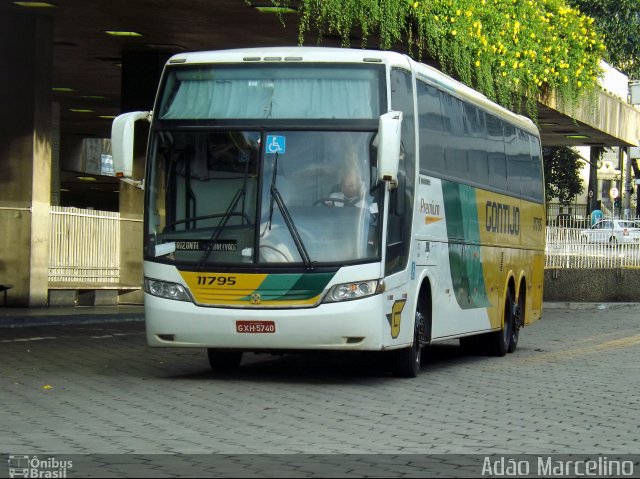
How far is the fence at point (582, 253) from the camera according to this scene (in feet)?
126

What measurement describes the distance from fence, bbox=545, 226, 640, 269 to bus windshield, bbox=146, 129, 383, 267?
24.8 m

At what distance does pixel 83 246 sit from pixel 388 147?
18.9 meters

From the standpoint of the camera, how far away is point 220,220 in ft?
47.8

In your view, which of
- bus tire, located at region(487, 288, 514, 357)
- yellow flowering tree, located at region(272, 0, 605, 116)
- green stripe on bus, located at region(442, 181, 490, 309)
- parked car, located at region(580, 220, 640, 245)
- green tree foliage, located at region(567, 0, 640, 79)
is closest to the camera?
green stripe on bus, located at region(442, 181, 490, 309)

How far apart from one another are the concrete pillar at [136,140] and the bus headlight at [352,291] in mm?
16724

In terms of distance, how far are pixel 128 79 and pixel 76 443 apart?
2152 cm

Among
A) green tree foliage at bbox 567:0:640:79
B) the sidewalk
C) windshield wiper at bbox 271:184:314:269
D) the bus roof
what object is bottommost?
the sidewalk

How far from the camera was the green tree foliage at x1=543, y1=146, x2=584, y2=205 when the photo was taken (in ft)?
267

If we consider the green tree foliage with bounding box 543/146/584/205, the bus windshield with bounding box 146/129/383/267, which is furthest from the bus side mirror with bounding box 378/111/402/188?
the green tree foliage with bounding box 543/146/584/205

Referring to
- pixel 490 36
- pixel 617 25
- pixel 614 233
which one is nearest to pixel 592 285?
pixel 614 233

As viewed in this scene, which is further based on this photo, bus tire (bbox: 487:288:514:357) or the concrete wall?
the concrete wall

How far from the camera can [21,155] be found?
28156 millimetres

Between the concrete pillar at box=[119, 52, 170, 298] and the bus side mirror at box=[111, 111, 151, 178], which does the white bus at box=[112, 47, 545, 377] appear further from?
the concrete pillar at box=[119, 52, 170, 298]

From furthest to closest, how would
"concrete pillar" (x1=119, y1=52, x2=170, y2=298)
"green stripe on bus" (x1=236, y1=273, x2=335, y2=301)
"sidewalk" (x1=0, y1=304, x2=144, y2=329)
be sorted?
"concrete pillar" (x1=119, y1=52, x2=170, y2=298) < "sidewalk" (x1=0, y1=304, x2=144, y2=329) < "green stripe on bus" (x1=236, y1=273, x2=335, y2=301)
